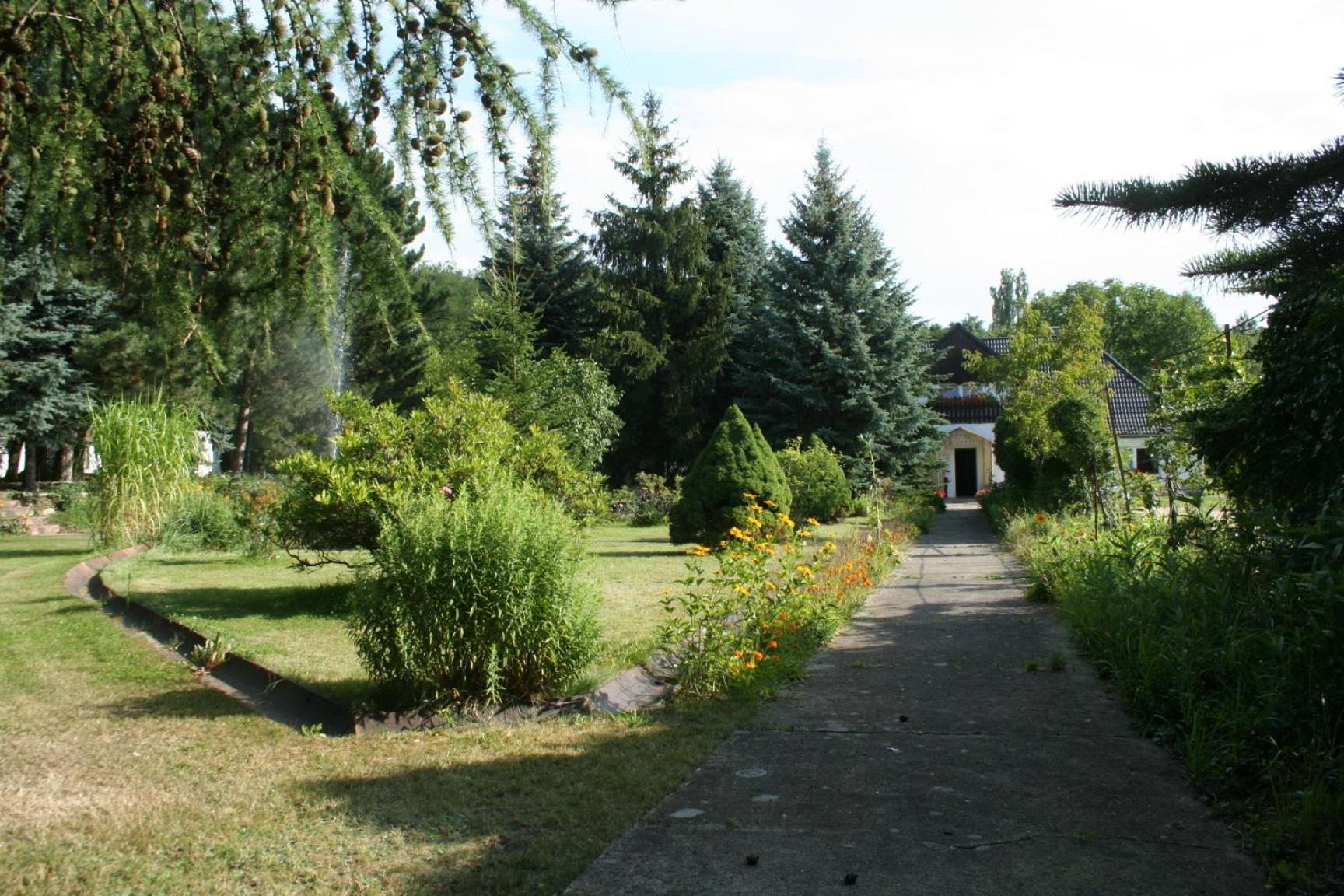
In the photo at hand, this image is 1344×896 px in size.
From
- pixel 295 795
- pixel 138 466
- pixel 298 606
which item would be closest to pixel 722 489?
pixel 298 606

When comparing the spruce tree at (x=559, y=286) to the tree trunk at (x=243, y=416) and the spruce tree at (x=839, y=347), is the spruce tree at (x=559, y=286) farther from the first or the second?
the tree trunk at (x=243, y=416)

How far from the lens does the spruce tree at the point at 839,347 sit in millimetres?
30125

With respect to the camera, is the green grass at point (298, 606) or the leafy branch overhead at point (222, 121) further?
the green grass at point (298, 606)

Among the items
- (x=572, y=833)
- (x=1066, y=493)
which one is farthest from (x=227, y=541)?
(x=1066, y=493)

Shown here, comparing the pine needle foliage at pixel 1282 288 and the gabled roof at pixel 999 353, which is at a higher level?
the gabled roof at pixel 999 353

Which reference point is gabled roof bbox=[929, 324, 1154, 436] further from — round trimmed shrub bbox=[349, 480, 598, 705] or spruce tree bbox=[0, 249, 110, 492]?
round trimmed shrub bbox=[349, 480, 598, 705]

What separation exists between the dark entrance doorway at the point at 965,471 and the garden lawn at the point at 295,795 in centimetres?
3890

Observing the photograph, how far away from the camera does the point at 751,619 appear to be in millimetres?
7609

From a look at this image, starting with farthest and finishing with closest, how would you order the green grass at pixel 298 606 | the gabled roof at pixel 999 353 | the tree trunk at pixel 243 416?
1. the gabled roof at pixel 999 353
2. the tree trunk at pixel 243 416
3. the green grass at pixel 298 606

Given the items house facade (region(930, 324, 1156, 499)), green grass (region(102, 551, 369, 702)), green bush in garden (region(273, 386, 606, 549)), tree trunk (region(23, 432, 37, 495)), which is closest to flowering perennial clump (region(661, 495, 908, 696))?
green bush in garden (region(273, 386, 606, 549))

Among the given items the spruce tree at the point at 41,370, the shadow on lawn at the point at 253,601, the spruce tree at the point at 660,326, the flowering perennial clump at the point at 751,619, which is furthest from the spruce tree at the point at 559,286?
the flowering perennial clump at the point at 751,619

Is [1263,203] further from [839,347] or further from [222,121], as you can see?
[839,347]

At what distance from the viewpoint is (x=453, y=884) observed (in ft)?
11.1

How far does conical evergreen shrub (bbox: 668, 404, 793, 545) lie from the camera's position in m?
15.6
